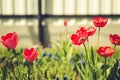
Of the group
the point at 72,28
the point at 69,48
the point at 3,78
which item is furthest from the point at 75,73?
the point at 72,28

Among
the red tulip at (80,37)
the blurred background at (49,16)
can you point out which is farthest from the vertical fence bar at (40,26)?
the red tulip at (80,37)

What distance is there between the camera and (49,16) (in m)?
8.57

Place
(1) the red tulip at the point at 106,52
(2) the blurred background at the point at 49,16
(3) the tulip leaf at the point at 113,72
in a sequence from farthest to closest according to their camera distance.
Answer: (2) the blurred background at the point at 49,16
(3) the tulip leaf at the point at 113,72
(1) the red tulip at the point at 106,52

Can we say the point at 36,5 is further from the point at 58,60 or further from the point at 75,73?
the point at 75,73

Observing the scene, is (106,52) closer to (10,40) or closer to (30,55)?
(30,55)

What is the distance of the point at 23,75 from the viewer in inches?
129

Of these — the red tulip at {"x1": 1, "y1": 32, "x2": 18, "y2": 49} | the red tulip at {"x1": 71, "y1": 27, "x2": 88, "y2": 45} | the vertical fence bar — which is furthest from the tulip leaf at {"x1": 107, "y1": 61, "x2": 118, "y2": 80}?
the vertical fence bar

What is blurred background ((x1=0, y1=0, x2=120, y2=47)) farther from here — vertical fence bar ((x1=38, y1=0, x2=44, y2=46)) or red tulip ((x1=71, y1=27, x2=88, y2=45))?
red tulip ((x1=71, y1=27, x2=88, y2=45))

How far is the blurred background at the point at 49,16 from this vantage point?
844 cm

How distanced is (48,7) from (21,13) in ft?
2.06

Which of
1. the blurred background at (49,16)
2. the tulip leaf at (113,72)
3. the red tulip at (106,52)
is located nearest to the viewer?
the red tulip at (106,52)

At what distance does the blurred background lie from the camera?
844cm

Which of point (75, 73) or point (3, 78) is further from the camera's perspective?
point (75, 73)

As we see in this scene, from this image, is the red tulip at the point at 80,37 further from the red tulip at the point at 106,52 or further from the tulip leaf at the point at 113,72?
the tulip leaf at the point at 113,72
